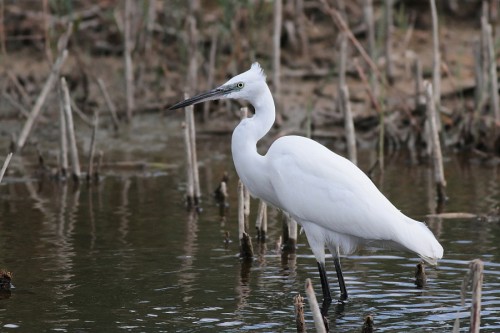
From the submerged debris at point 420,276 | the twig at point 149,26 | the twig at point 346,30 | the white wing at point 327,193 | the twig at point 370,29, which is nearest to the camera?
the white wing at point 327,193

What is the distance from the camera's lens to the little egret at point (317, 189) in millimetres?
7027

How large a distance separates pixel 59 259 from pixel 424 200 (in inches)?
A: 159

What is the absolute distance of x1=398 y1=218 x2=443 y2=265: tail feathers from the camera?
22.3ft

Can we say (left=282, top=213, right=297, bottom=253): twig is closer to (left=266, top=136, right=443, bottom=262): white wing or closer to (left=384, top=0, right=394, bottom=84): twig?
(left=266, top=136, right=443, bottom=262): white wing

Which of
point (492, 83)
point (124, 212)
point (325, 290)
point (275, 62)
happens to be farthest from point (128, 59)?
point (325, 290)

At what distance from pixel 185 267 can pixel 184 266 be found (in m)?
0.04

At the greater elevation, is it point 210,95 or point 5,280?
point 210,95

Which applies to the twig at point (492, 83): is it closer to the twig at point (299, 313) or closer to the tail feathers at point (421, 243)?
the tail feathers at point (421, 243)

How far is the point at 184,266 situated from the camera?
8.11m

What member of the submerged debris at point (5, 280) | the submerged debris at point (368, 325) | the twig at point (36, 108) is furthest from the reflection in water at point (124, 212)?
the submerged debris at point (368, 325)

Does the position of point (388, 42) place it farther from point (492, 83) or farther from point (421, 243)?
point (421, 243)

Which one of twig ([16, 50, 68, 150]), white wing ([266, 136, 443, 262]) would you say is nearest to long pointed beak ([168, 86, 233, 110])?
white wing ([266, 136, 443, 262])

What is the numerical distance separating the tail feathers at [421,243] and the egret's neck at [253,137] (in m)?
1.12

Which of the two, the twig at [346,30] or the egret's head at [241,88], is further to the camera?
the twig at [346,30]
